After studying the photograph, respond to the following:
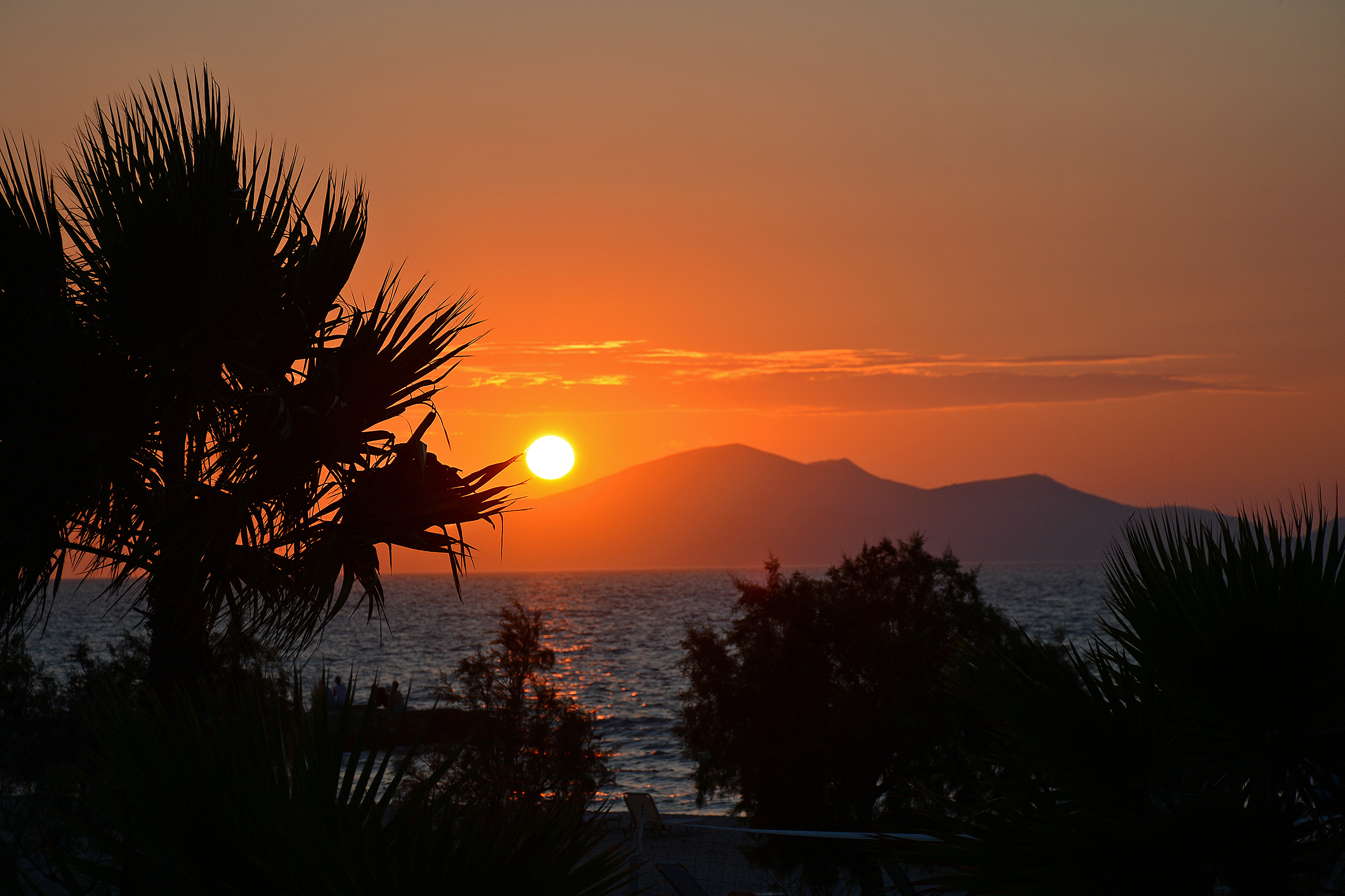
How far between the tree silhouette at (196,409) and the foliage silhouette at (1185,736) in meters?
3.62

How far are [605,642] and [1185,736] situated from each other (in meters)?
80.5

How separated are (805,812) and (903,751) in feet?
6.77

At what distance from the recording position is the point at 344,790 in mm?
3393

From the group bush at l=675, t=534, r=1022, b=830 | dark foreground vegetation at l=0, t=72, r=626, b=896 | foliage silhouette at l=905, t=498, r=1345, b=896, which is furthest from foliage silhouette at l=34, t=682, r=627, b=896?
bush at l=675, t=534, r=1022, b=830

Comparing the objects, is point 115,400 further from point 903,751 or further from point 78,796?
point 903,751

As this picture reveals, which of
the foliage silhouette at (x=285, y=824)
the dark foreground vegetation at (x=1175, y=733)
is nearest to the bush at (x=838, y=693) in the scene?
the dark foreground vegetation at (x=1175, y=733)

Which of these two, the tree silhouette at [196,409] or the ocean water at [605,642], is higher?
the tree silhouette at [196,409]

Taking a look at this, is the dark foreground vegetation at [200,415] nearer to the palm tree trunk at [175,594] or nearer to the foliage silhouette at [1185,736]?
the palm tree trunk at [175,594]

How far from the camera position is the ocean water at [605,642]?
1432 inches

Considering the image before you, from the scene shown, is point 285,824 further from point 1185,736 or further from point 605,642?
point 605,642

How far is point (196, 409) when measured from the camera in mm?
5961

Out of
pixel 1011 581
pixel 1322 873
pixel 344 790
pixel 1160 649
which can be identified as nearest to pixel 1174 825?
pixel 1322 873

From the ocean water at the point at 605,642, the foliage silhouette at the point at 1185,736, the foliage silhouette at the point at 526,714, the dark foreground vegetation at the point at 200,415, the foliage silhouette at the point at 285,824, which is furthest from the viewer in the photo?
the ocean water at the point at 605,642

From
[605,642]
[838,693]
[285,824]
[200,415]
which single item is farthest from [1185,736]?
[605,642]
